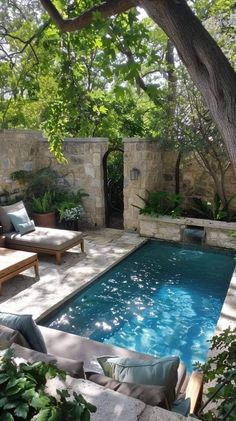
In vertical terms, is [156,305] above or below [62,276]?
below

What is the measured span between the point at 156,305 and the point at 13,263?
90.4 inches

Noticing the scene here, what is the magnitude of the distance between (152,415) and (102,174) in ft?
22.4

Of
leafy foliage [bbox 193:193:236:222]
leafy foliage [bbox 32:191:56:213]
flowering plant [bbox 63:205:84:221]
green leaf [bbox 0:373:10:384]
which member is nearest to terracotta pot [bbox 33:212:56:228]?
leafy foliage [bbox 32:191:56:213]

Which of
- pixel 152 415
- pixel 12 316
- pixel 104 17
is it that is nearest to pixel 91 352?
pixel 12 316

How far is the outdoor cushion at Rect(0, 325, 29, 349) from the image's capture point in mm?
2560

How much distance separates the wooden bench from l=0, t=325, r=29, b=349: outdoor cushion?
2.39m

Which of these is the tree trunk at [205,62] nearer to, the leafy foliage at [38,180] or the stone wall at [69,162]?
the stone wall at [69,162]

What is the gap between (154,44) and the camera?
1045 cm

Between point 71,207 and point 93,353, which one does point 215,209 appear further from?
point 93,353

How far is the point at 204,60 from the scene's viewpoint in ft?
5.89

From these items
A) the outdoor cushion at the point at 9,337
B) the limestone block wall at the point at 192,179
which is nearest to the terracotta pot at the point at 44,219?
the limestone block wall at the point at 192,179

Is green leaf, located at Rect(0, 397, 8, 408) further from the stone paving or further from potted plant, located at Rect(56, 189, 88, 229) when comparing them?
potted plant, located at Rect(56, 189, 88, 229)

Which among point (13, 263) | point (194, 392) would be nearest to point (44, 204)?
point (13, 263)

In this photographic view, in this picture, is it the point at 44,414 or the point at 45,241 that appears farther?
the point at 45,241
